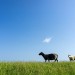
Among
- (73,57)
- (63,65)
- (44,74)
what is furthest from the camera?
(73,57)

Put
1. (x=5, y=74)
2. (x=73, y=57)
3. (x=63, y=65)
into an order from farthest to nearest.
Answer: (x=73, y=57) → (x=63, y=65) → (x=5, y=74)

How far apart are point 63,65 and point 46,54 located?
11447 millimetres

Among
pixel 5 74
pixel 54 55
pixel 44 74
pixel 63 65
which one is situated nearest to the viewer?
pixel 5 74

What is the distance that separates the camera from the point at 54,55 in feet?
111

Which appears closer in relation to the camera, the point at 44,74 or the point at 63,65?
the point at 44,74

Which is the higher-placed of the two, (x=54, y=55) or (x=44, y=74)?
(x=54, y=55)

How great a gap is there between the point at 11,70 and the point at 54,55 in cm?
1609

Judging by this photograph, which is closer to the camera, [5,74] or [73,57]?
[5,74]

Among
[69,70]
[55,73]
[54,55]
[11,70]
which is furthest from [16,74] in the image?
[54,55]

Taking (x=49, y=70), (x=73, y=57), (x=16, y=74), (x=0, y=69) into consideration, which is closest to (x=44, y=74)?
(x=49, y=70)

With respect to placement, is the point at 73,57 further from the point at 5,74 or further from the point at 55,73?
the point at 5,74

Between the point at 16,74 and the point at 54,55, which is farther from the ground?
the point at 54,55

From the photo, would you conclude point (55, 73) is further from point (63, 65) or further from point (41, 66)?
point (63, 65)

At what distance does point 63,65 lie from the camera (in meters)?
23.3
